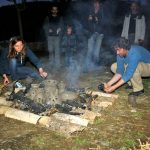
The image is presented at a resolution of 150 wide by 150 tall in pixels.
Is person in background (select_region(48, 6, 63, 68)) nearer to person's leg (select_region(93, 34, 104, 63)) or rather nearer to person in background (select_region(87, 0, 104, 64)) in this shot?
person in background (select_region(87, 0, 104, 64))

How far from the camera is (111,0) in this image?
1593 cm

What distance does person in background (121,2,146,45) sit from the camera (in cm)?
1005

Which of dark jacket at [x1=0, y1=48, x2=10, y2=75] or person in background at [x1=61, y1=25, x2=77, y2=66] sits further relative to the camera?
person in background at [x1=61, y1=25, x2=77, y2=66]

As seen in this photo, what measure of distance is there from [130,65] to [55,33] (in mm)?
3717

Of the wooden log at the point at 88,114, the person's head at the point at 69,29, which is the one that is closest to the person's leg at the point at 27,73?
the person's head at the point at 69,29

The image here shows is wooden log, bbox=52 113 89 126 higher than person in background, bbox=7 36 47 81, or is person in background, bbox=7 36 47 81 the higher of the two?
person in background, bbox=7 36 47 81

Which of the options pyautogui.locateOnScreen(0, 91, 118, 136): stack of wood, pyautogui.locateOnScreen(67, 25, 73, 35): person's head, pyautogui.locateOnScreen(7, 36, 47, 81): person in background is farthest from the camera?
pyautogui.locateOnScreen(67, 25, 73, 35): person's head

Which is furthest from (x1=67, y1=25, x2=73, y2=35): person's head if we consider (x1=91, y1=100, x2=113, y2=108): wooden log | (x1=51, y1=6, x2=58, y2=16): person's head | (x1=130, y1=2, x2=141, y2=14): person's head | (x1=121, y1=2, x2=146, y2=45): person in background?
(x1=91, y1=100, x2=113, y2=108): wooden log

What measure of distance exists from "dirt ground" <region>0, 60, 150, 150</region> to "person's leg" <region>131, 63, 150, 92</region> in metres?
0.52

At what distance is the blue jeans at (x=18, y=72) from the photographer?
8414mm

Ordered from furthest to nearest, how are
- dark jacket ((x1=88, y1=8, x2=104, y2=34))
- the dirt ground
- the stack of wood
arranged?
dark jacket ((x1=88, y1=8, x2=104, y2=34)) → the stack of wood → the dirt ground

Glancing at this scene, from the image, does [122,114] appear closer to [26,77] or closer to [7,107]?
[7,107]

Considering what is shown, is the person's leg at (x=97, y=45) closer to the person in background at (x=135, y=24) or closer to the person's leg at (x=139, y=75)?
the person in background at (x=135, y=24)

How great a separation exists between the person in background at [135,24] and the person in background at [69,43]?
1.79 metres
